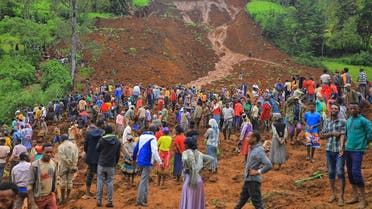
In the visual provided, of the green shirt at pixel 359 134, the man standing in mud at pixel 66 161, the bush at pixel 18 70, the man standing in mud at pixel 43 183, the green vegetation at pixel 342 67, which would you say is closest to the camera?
the man standing in mud at pixel 43 183

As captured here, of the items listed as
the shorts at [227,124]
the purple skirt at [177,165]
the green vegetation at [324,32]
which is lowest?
the purple skirt at [177,165]

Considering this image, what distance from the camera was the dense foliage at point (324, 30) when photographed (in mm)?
42688

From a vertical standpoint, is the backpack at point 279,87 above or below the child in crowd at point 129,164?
above

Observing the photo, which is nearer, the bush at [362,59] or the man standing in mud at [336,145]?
the man standing in mud at [336,145]

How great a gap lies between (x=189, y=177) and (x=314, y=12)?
3999 centimetres

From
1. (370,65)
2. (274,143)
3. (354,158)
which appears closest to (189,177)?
(354,158)

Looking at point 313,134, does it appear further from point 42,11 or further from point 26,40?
point 42,11

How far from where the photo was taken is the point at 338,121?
7.57 meters

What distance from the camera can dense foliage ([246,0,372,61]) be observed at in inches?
1681

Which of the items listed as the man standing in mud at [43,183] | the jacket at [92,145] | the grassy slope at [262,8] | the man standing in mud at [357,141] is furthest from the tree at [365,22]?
the man standing in mud at [43,183]

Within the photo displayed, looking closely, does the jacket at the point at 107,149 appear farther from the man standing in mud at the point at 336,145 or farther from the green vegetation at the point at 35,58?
the green vegetation at the point at 35,58

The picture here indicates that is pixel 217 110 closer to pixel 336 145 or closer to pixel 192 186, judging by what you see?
pixel 336 145

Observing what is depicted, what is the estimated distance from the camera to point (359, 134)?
7.07 m

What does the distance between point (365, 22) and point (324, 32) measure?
4.14 meters
